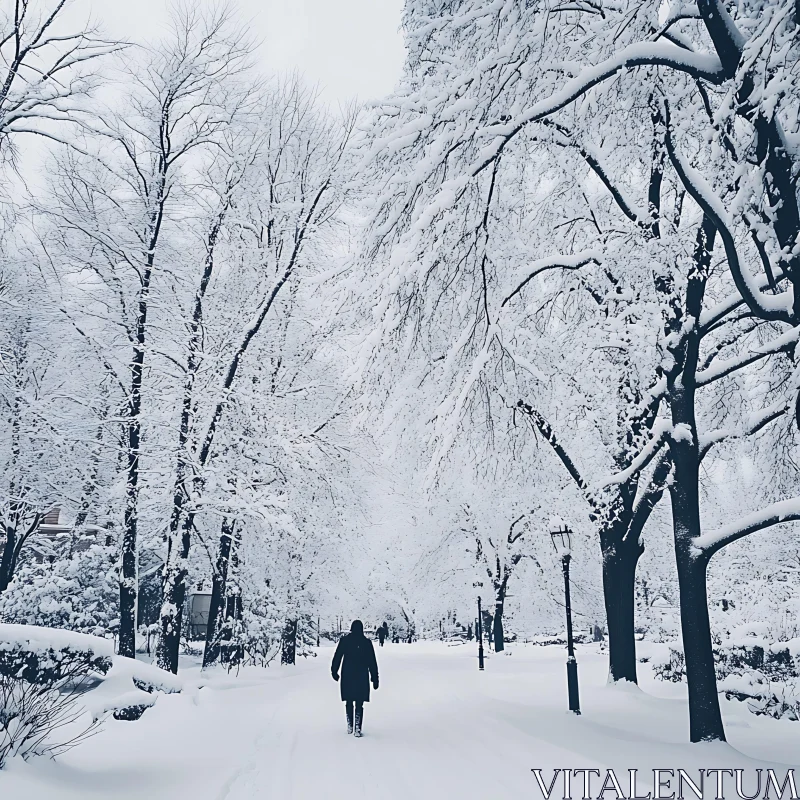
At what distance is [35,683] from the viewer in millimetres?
6176

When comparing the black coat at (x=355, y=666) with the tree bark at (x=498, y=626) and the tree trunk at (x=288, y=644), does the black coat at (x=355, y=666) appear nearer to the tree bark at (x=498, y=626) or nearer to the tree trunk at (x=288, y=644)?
the tree trunk at (x=288, y=644)

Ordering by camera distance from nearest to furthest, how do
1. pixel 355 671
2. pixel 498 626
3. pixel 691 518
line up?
pixel 691 518, pixel 355 671, pixel 498 626

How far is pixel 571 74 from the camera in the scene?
659cm

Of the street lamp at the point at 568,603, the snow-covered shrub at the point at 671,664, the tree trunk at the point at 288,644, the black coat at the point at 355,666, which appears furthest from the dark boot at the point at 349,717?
the tree trunk at the point at 288,644

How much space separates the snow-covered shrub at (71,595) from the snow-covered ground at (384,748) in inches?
288

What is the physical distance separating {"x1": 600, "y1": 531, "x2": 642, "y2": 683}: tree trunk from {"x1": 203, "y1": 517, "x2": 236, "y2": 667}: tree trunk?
11.0 meters

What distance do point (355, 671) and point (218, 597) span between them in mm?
10961

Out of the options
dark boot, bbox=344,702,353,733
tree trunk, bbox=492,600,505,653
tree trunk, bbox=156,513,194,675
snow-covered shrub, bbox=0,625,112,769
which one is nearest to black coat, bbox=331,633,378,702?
dark boot, bbox=344,702,353,733

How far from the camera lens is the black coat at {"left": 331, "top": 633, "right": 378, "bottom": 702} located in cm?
995

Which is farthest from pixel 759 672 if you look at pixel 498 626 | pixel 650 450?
pixel 498 626

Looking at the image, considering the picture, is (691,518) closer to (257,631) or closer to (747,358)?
(747,358)

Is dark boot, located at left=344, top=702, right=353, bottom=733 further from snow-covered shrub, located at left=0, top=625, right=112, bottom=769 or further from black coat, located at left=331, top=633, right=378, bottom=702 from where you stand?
snow-covered shrub, located at left=0, top=625, right=112, bottom=769

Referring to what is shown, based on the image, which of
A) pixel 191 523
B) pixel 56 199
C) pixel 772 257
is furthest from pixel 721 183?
pixel 56 199

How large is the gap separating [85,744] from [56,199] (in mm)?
14353
